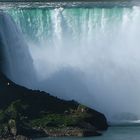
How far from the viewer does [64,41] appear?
184ft

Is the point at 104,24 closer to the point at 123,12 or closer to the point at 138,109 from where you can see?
the point at 123,12

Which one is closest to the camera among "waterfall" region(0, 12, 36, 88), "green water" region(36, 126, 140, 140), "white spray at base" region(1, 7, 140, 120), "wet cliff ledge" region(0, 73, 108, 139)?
"green water" region(36, 126, 140, 140)

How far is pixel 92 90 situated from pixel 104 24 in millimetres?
5125

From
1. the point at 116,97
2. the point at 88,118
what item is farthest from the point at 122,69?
the point at 88,118

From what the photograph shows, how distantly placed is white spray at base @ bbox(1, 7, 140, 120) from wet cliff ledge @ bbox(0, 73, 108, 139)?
477 centimetres

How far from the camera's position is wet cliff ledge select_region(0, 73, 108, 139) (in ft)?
140

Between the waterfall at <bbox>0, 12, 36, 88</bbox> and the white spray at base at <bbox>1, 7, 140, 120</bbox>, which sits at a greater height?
the waterfall at <bbox>0, 12, 36, 88</bbox>

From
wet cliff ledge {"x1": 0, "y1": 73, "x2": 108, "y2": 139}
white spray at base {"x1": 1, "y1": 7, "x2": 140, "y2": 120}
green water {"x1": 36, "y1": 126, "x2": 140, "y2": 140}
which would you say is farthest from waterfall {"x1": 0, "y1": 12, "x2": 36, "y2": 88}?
green water {"x1": 36, "y1": 126, "x2": 140, "y2": 140}

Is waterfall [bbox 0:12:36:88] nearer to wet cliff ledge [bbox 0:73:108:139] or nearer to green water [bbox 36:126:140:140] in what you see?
wet cliff ledge [bbox 0:73:108:139]

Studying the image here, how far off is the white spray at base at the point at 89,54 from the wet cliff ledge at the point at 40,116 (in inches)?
188

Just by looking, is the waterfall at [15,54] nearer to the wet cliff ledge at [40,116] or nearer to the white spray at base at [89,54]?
the white spray at base at [89,54]

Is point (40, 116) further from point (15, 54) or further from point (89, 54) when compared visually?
point (89, 54)

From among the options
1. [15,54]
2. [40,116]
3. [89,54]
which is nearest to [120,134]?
[40,116]

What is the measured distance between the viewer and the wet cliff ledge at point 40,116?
42.8m
